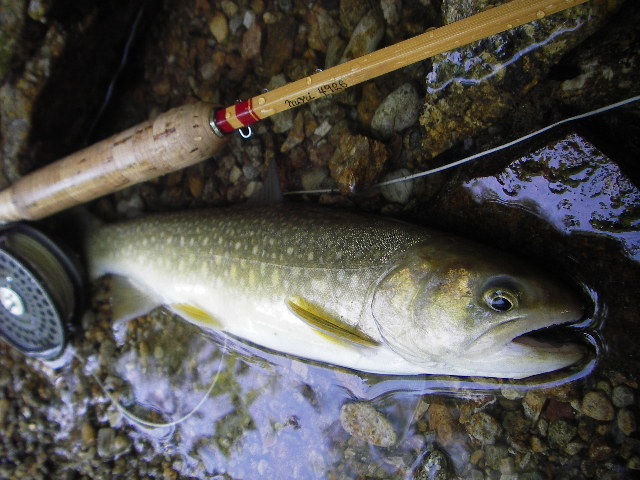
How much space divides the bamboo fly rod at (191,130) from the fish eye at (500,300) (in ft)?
2.82

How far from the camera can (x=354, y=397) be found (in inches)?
86.0

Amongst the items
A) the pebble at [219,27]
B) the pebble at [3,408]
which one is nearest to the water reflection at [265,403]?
the pebble at [3,408]

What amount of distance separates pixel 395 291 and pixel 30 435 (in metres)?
2.70

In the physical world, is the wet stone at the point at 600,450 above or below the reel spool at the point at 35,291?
below

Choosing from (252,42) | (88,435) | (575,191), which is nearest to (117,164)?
(252,42)

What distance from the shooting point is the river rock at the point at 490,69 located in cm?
174

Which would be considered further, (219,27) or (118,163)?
(219,27)

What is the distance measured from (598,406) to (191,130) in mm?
2089

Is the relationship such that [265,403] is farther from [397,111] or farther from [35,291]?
[397,111]

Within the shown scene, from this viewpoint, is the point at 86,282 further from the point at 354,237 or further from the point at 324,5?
the point at 324,5

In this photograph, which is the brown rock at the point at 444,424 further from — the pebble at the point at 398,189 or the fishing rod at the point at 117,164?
the fishing rod at the point at 117,164

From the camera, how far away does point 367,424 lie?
6.98ft

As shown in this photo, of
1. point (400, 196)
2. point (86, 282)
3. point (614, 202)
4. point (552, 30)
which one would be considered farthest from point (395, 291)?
point (86, 282)

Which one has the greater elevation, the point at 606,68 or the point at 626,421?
the point at 606,68
